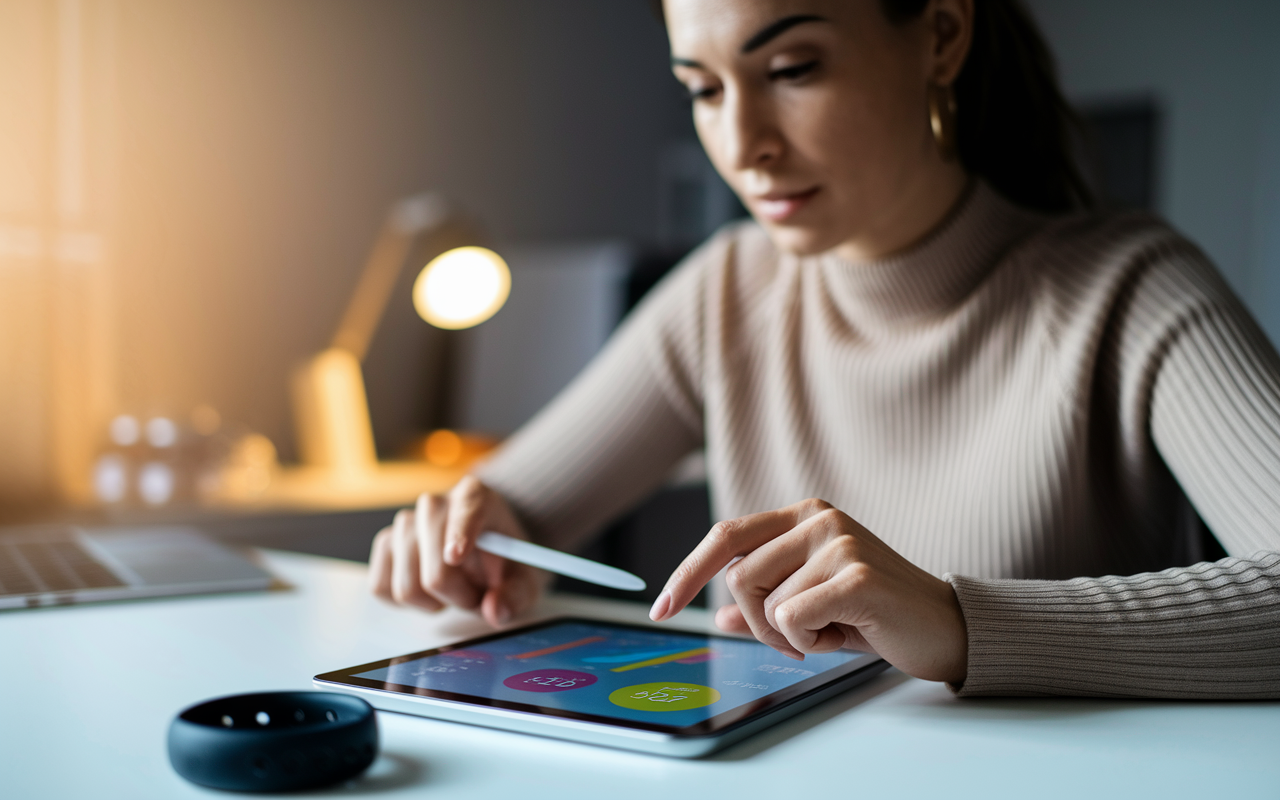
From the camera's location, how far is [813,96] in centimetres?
81

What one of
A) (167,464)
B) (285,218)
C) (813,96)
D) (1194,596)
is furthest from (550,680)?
(285,218)

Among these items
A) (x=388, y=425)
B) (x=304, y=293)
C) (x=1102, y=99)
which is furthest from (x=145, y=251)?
(x=1102, y=99)

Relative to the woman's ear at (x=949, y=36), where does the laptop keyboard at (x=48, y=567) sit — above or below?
below

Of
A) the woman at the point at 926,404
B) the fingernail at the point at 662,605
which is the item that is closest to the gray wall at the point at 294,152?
the woman at the point at 926,404

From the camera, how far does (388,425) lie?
2.15 meters

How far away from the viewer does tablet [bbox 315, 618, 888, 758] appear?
1.51ft

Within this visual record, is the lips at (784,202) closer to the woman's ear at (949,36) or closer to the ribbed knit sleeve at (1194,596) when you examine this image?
the woman's ear at (949,36)

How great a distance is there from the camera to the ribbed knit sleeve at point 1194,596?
0.56m

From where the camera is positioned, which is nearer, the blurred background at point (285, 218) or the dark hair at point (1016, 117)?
the dark hair at point (1016, 117)

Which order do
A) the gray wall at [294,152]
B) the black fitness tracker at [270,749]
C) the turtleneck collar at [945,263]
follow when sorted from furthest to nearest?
1. the gray wall at [294,152]
2. the turtleneck collar at [945,263]
3. the black fitness tracker at [270,749]

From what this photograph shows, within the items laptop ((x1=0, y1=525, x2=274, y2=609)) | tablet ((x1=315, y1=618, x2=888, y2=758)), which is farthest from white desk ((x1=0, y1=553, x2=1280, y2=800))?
laptop ((x1=0, y1=525, x2=274, y2=609))

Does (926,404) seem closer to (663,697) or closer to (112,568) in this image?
(663,697)

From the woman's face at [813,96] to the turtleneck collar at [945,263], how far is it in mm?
80

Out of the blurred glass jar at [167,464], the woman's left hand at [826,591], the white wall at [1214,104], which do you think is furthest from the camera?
the white wall at [1214,104]
